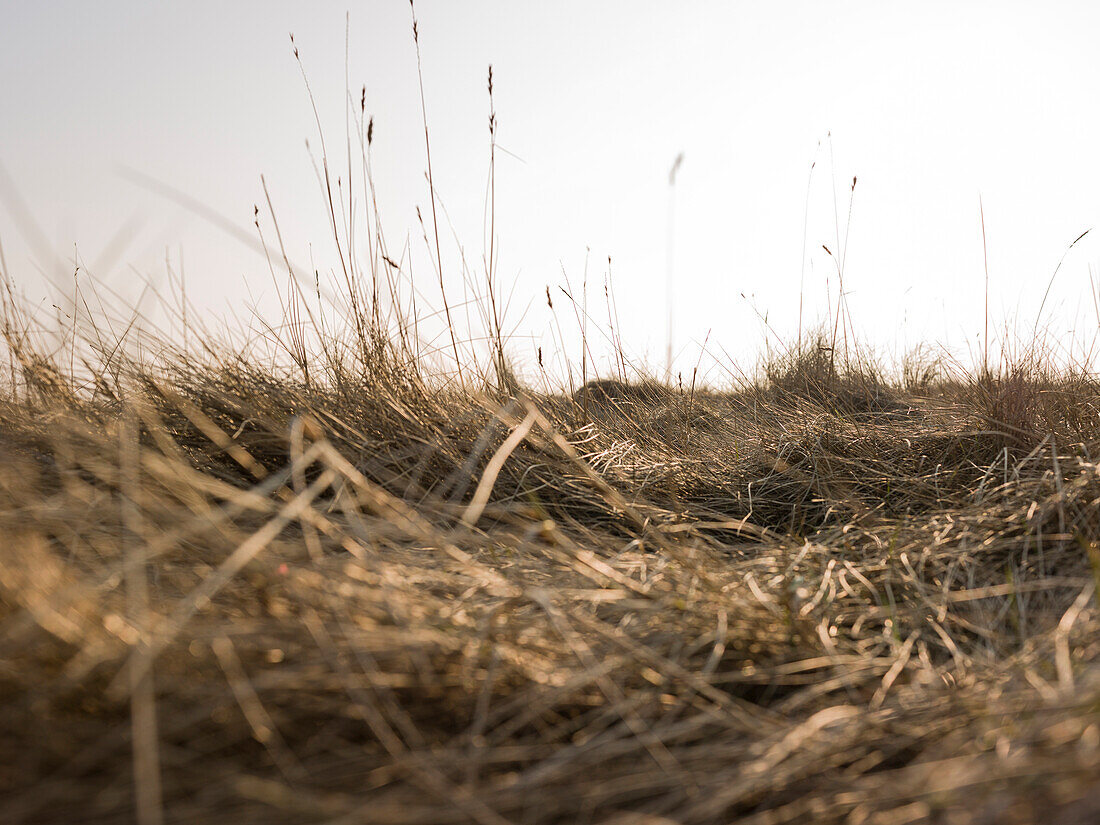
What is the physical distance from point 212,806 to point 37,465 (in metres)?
0.95

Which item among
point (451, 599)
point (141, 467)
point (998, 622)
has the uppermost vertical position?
point (141, 467)

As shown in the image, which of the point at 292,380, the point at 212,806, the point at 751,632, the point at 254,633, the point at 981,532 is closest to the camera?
the point at 212,806

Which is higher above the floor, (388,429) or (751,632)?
(388,429)

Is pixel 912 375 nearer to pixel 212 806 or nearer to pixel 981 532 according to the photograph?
pixel 981 532

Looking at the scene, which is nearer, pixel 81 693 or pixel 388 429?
pixel 81 693

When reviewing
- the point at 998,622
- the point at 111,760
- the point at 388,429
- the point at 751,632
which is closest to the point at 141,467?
the point at 388,429

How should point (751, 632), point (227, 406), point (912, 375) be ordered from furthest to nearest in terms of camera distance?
point (912, 375) < point (227, 406) < point (751, 632)

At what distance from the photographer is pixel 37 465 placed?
1236 mm

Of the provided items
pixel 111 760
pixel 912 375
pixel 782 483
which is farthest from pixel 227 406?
pixel 912 375

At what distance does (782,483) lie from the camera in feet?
5.59

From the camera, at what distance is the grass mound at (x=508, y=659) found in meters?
0.60

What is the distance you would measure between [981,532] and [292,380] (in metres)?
1.54

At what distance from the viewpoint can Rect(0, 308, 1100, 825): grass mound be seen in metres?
0.60

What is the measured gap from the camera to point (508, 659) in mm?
782
